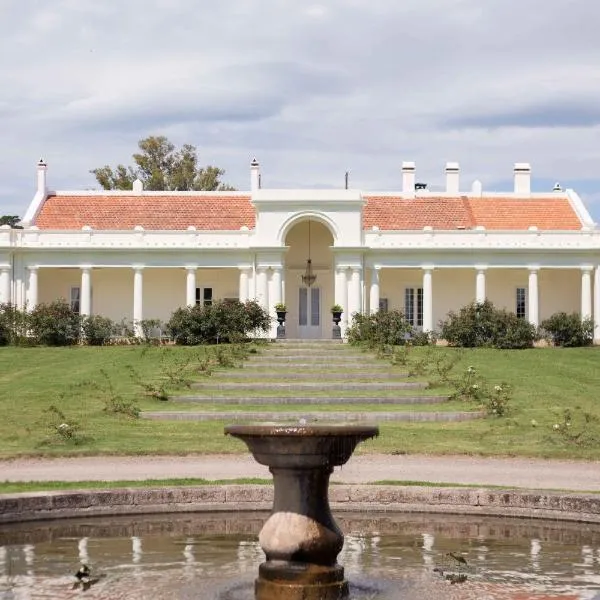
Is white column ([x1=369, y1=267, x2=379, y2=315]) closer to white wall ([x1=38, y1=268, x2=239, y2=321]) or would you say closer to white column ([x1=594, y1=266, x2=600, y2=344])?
white wall ([x1=38, y1=268, x2=239, y2=321])

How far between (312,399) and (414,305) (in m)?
22.2

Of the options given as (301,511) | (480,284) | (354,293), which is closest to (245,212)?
(354,293)

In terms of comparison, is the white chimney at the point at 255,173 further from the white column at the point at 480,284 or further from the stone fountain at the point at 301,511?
the stone fountain at the point at 301,511

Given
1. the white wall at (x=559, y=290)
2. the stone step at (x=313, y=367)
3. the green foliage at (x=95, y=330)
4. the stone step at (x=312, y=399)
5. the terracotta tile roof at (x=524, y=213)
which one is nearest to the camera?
the stone step at (x=312, y=399)

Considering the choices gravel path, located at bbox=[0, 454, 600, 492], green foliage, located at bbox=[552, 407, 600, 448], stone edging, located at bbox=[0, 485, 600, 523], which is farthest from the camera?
green foliage, located at bbox=[552, 407, 600, 448]

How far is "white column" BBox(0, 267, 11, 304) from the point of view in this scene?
151 feet

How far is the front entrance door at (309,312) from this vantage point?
48.1 m

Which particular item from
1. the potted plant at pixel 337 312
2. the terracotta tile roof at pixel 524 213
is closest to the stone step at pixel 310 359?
the potted plant at pixel 337 312

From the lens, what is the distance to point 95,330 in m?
42.9

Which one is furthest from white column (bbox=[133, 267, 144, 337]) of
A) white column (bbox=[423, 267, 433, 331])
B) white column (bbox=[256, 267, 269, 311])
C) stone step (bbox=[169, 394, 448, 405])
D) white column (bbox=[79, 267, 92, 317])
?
stone step (bbox=[169, 394, 448, 405])

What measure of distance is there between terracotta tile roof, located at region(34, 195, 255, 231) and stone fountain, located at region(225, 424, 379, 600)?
39.0 m

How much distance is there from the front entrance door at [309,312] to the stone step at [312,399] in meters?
20.7

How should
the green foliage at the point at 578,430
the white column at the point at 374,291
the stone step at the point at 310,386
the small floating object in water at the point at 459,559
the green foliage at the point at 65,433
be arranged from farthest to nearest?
the white column at the point at 374,291, the stone step at the point at 310,386, the green foliage at the point at 578,430, the green foliage at the point at 65,433, the small floating object in water at the point at 459,559

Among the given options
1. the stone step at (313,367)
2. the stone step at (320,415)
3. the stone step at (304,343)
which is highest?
the stone step at (304,343)
